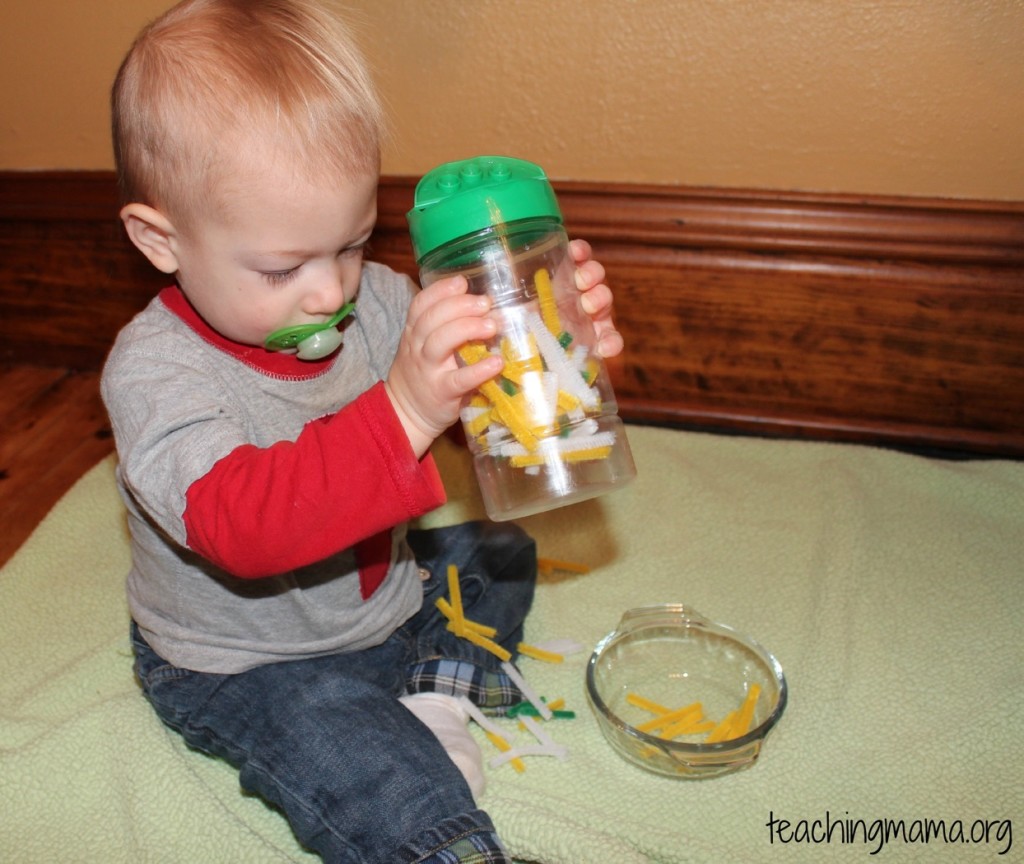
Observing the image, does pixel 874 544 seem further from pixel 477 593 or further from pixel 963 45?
pixel 963 45

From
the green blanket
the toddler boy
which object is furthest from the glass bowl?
the toddler boy

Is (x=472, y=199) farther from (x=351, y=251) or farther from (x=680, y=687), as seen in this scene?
(x=680, y=687)

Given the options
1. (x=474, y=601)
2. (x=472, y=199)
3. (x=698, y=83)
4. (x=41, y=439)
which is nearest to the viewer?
(x=472, y=199)

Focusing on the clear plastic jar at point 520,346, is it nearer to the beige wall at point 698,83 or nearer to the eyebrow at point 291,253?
the eyebrow at point 291,253

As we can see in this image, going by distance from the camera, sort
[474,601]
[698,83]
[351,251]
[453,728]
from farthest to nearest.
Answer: [698,83]
[474,601]
[453,728]
[351,251]

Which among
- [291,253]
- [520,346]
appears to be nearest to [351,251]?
[291,253]

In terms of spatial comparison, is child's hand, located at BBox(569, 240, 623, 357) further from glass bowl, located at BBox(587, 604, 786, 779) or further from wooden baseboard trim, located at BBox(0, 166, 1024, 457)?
wooden baseboard trim, located at BBox(0, 166, 1024, 457)

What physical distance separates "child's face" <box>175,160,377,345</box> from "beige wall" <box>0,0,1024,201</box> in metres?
0.51

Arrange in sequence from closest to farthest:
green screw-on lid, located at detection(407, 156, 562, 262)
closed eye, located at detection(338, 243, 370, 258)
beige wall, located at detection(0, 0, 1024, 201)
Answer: green screw-on lid, located at detection(407, 156, 562, 262), closed eye, located at detection(338, 243, 370, 258), beige wall, located at detection(0, 0, 1024, 201)

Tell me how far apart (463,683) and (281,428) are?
302 millimetres

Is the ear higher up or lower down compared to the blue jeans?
higher up

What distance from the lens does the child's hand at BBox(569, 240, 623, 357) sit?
0.84 metres

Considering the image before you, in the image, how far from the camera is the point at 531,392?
2.38 ft

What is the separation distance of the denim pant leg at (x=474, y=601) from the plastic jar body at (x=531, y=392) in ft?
0.81
